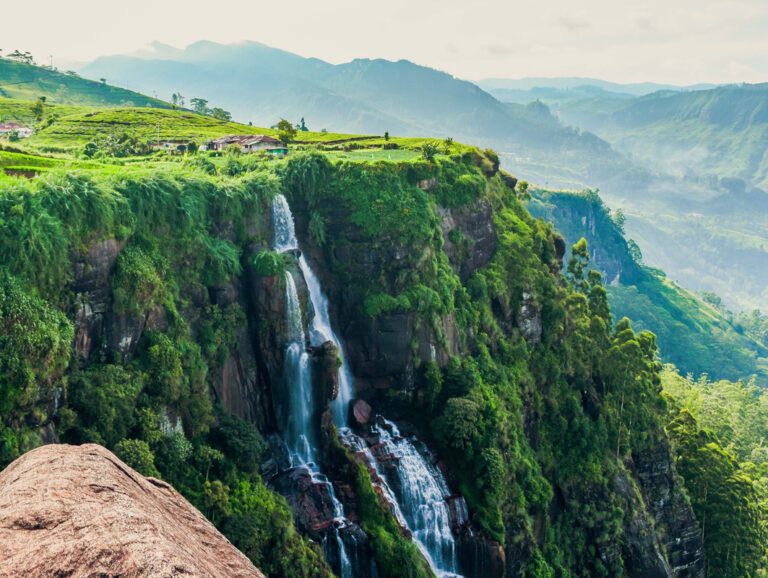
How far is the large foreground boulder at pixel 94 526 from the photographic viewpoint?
902 centimetres

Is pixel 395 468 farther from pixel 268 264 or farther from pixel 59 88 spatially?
pixel 59 88

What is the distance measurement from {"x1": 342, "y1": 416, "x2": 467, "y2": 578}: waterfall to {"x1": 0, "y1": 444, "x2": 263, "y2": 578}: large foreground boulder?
19.6 meters

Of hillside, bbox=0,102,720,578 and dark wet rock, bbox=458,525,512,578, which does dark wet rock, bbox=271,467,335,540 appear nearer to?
hillside, bbox=0,102,720,578

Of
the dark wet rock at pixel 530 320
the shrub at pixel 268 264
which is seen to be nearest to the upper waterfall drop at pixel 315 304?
the shrub at pixel 268 264

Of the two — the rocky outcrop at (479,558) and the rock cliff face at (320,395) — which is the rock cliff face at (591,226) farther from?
the rocky outcrop at (479,558)

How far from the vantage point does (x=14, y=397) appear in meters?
20.9

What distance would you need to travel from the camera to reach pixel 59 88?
418 feet

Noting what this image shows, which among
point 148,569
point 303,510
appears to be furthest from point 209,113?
point 148,569

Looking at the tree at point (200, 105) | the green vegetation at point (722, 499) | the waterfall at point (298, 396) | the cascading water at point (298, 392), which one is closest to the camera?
the cascading water at point (298, 392)

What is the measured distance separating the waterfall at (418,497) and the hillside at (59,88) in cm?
10579

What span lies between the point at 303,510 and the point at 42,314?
45.9ft

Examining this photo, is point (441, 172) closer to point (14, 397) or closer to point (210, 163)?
point (210, 163)

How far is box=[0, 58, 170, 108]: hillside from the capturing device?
121 metres

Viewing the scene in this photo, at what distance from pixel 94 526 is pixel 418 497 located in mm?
24662
